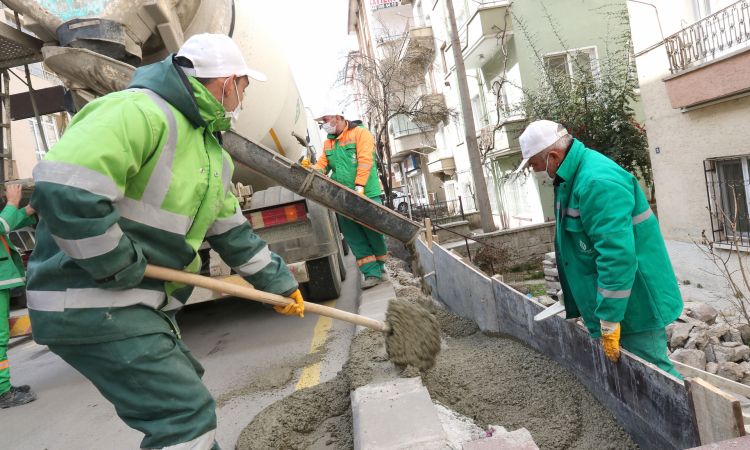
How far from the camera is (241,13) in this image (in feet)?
16.5

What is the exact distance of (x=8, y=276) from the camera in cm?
435

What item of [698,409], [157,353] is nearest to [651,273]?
[698,409]

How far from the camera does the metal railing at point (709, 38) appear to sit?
21.6 feet

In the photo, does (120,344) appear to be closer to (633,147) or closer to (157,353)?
(157,353)

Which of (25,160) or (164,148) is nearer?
(164,148)

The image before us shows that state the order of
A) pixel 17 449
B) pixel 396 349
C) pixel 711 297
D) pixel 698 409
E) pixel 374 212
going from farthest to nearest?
pixel 711 297 → pixel 374 212 → pixel 17 449 → pixel 396 349 → pixel 698 409

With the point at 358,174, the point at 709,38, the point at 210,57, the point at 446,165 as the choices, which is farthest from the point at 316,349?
the point at 446,165

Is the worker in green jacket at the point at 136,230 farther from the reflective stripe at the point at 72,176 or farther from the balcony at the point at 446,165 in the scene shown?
the balcony at the point at 446,165

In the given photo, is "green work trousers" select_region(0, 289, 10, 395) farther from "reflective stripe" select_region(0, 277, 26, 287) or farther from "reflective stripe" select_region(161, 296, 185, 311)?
"reflective stripe" select_region(161, 296, 185, 311)

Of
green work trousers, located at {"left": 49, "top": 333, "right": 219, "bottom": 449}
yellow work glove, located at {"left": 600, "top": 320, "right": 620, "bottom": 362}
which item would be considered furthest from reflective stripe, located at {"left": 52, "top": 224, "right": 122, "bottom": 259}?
yellow work glove, located at {"left": 600, "top": 320, "right": 620, "bottom": 362}

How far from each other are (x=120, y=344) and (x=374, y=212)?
114 inches

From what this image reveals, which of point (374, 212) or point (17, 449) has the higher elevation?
point (374, 212)

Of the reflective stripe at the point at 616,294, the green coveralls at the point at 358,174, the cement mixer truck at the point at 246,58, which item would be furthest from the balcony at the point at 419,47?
the reflective stripe at the point at 616,294

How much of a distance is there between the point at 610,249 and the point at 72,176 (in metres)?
2.30
